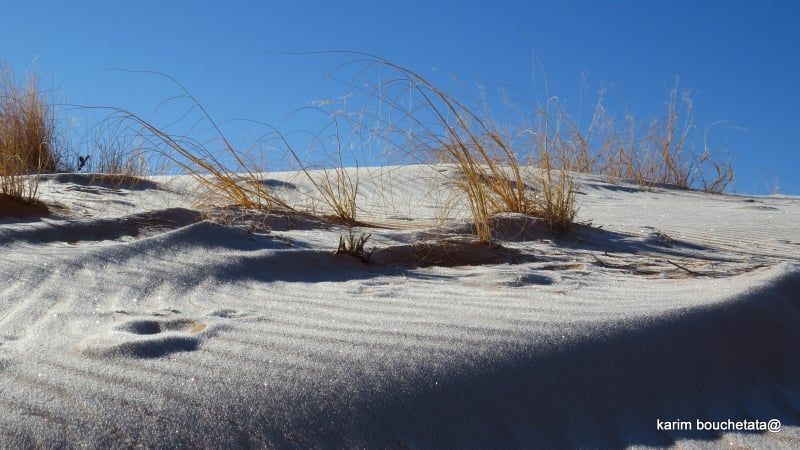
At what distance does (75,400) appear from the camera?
4.67 feet

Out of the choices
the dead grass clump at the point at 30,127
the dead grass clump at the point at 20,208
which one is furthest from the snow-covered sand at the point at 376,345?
the dead grass clump at the point at 30,127

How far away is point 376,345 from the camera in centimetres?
173

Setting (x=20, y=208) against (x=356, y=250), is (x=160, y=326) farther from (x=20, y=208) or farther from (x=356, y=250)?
(x=20, y=208)

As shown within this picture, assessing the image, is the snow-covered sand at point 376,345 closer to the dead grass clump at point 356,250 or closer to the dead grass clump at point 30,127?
the dead grass clump at point 356,250

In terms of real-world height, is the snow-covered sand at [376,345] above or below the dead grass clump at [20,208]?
below

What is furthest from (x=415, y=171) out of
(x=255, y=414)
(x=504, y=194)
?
(x=255, y=414)

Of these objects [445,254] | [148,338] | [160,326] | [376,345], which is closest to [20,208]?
[445,254]

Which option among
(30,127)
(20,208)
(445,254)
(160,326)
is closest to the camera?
(160,326)

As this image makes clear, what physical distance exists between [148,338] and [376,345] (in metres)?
0.48

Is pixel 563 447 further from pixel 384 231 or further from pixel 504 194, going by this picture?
pixel 504 194

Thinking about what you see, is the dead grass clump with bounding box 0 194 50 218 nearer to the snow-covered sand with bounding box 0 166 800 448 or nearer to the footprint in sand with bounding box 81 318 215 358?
the snow-covered sand with bounding box 0 166 800 448

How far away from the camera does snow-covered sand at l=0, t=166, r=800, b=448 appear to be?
1423mm

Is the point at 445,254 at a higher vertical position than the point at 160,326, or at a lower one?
higher

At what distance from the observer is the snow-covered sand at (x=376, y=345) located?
1.42 m
